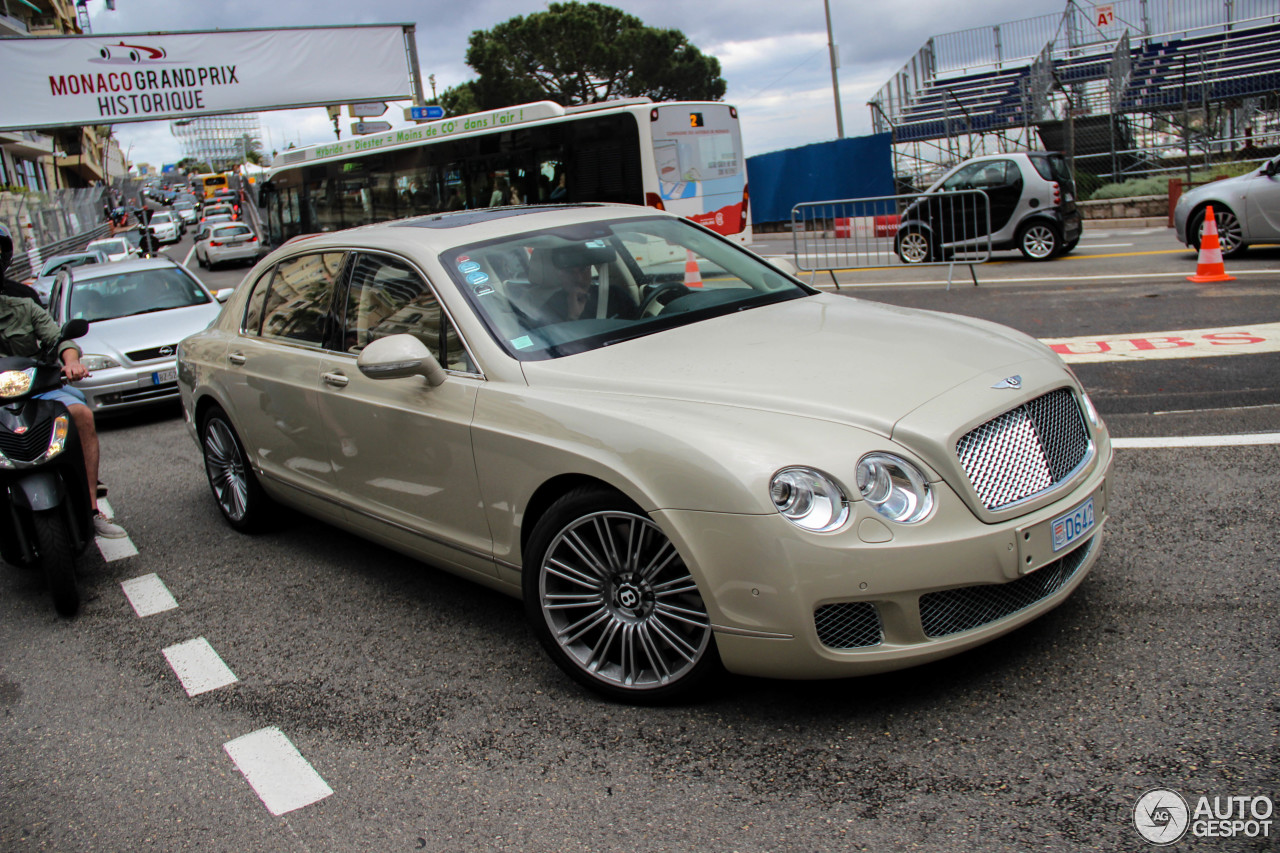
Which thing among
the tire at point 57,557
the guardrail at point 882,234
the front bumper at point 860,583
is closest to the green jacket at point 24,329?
the tire at point 57,557

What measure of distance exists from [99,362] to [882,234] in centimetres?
980

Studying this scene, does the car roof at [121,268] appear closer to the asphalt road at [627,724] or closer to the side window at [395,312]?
the asphalt road at [627,724]

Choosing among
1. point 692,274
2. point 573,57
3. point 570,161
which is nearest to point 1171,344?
point 692,274

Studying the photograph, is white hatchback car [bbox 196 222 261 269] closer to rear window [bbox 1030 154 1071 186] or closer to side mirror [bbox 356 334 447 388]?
rear window [bbox 1030 154 1071 186]

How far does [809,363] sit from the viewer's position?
3.42 m

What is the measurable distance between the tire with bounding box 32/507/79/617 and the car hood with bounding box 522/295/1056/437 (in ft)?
8.37

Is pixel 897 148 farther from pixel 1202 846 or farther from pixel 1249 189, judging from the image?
pixel 1202 846

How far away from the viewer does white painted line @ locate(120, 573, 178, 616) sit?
479cm

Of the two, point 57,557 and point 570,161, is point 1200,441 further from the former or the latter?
point 570,161

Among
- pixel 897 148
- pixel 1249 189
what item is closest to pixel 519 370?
pixel 1249 189

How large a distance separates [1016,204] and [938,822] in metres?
14.5

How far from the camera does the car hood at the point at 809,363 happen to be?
313cm

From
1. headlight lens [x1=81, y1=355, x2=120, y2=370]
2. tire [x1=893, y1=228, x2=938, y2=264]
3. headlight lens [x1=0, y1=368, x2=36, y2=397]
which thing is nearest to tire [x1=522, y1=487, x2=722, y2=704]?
headlight lens [x1=0, y1=368, x2=36, y2=397]

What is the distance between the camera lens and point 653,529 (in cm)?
315
